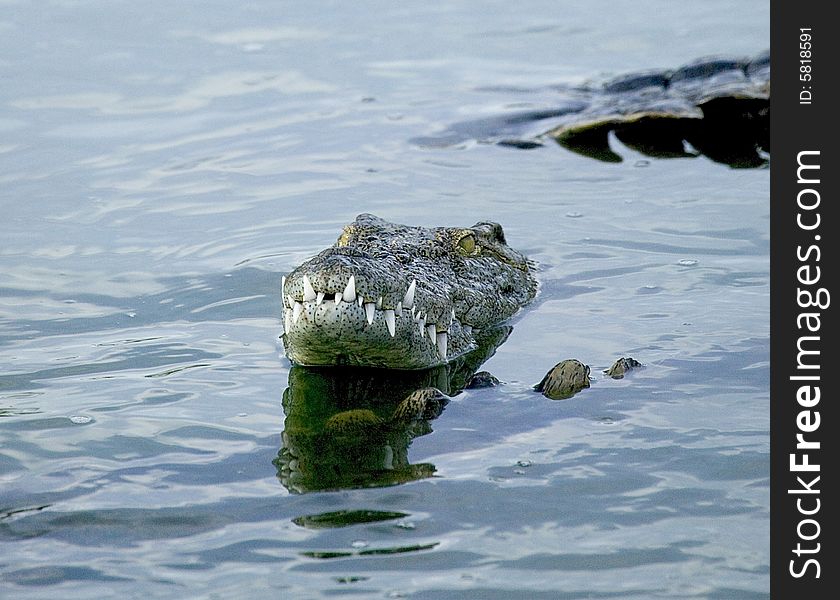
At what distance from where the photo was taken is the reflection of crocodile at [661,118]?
1133 centimetres

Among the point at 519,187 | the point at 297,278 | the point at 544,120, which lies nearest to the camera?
the point at 297,278

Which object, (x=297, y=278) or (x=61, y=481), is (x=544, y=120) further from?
(x=61, y=481)

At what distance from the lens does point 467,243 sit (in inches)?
292

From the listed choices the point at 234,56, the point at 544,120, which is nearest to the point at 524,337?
the point at 544,120

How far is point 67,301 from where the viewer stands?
757 cm

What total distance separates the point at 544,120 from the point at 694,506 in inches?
294

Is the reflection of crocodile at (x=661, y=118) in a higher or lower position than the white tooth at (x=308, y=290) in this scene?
higher

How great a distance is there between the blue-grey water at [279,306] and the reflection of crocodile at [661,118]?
360 millimetres

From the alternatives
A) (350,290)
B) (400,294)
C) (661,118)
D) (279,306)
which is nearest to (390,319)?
(400,294)

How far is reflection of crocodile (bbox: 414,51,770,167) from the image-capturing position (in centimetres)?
1133

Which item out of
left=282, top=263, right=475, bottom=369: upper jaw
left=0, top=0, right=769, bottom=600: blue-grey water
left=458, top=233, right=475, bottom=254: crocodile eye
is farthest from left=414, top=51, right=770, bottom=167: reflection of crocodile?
left=282, top=263, right=475, bottom=369: upper jaw

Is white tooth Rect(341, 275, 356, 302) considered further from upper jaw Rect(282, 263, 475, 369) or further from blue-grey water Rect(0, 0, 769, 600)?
blue-grey water Rect(0, 0, 769, 600)
